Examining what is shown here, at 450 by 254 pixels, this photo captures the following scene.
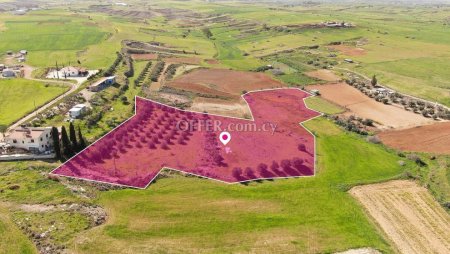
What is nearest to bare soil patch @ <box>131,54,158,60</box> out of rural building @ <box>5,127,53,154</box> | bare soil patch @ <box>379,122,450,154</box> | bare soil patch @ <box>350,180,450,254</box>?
rural building @ <box>5,127,53,154</box>

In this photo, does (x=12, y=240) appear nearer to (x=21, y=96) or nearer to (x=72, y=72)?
(x=21, y=96)

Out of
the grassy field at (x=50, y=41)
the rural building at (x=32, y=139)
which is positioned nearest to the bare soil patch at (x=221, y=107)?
the rural building at (x=32, y=139)

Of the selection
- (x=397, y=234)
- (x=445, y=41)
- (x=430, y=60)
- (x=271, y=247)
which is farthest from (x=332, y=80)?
(x=445, y=41)

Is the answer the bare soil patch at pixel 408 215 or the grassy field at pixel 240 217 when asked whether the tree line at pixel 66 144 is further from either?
the bare soil patch at pixel 408 215

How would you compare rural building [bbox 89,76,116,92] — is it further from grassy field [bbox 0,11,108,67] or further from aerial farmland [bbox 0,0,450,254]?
grassy field [bbox 0,11,108,67]

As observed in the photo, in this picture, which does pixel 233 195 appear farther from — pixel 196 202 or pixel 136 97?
pixel 136 97
